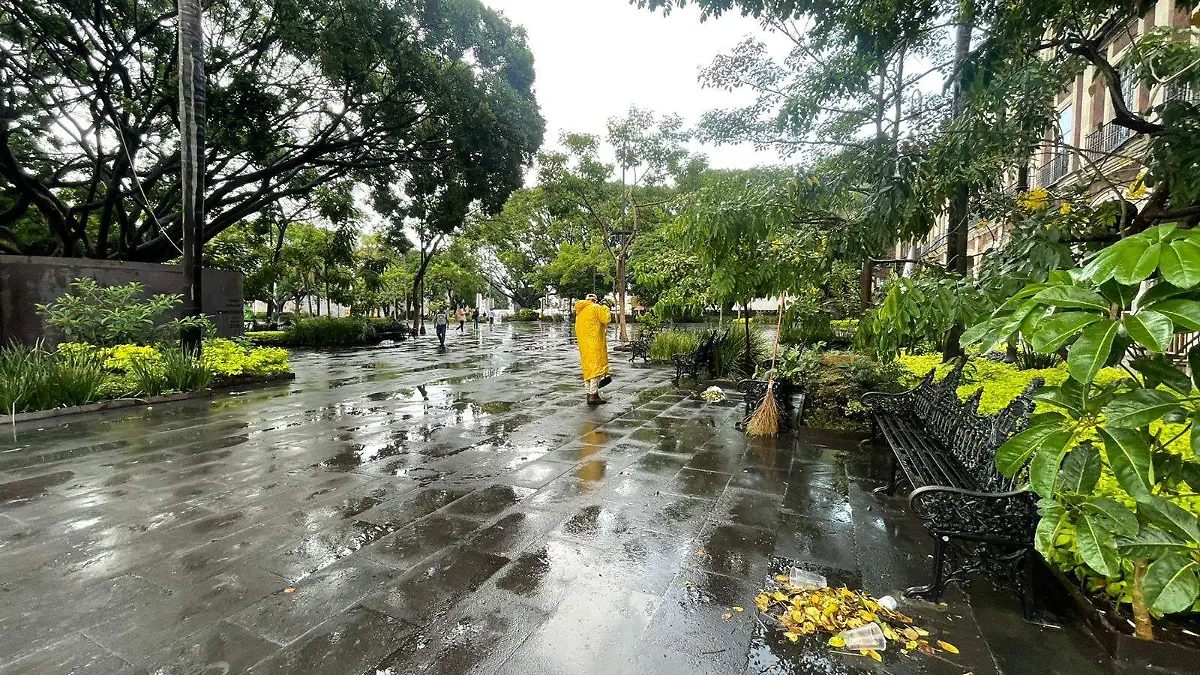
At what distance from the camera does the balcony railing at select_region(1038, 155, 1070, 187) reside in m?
15.2

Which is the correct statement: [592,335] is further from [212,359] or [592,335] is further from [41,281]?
[41,281]

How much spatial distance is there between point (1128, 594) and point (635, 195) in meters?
19.0

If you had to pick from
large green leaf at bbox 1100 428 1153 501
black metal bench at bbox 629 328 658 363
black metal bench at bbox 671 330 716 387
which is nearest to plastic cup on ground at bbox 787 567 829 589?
large green leaf at bbox 1100 428 1153 501

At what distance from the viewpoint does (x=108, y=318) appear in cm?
887

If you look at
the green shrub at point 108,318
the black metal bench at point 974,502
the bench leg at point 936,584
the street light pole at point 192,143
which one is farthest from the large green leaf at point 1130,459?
Answer: the green shrub at point 108,318

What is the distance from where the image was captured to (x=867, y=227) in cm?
387

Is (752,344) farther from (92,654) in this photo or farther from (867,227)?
(92,654)

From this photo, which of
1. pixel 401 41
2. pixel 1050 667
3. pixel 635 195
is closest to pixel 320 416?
pixel 1050 667

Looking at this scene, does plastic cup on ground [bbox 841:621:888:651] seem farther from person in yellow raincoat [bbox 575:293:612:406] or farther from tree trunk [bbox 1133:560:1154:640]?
person in yellow raincoat [bbox 575:293:612:406]

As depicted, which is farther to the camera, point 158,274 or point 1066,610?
point 158,274

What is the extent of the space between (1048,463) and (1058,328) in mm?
529

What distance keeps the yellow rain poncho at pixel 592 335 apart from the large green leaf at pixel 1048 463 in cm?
638

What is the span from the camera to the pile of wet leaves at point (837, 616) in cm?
224

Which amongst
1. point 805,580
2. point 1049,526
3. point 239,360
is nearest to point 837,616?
point 805,580
